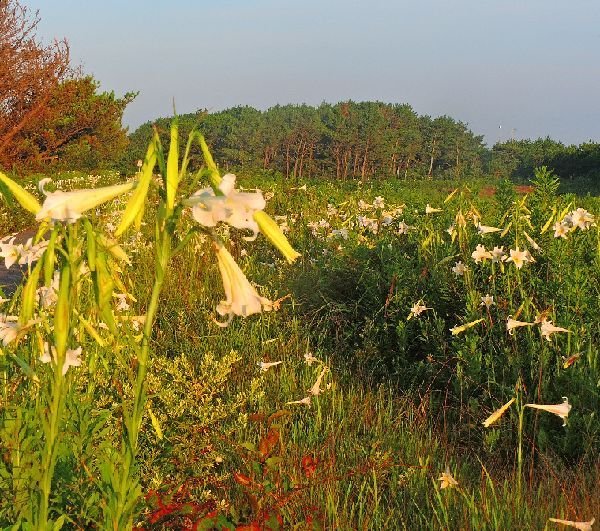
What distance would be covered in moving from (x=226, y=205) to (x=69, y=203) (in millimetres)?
281

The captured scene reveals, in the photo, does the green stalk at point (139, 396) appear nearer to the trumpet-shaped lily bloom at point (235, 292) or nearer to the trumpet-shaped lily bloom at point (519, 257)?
the trumpet-shaped lily bloom at point (235, 292)

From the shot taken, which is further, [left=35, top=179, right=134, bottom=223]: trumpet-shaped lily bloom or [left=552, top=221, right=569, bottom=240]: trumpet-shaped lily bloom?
[left=552, top=221, right=569, bottom=240]: trumpet-shaped lily bloom

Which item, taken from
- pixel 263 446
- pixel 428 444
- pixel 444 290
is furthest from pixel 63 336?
pixel 444 290

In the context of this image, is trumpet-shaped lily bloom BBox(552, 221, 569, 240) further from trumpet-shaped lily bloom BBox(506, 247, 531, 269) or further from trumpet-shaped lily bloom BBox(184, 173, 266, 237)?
trumpet-shaped lily bloom BBox(184, 173, 266, 237)

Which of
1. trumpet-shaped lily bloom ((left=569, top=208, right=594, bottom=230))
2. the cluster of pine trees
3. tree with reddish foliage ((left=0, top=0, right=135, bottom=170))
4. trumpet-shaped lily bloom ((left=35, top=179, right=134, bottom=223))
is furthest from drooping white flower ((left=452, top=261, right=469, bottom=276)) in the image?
the cluster of pine trees

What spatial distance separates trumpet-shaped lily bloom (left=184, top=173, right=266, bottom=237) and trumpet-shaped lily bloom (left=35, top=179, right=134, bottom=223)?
0.15 m

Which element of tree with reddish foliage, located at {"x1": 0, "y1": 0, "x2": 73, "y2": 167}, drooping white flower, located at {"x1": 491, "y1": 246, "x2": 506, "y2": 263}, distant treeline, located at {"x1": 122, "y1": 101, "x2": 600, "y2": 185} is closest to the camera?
drooping white flower, located at {"x1": 491, "y1": 246, "x2": 506, "y2": 263}

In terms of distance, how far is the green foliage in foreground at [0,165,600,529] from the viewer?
2.42 meters

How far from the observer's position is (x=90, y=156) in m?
27.1

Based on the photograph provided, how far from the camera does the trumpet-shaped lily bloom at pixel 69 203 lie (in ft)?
3.87

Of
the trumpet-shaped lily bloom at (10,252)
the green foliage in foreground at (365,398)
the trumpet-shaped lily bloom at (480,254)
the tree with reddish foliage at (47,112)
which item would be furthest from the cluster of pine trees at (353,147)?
the trumpet-shaped lily bloom at (10,252)

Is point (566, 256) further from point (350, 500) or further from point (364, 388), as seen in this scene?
point (350, 500)

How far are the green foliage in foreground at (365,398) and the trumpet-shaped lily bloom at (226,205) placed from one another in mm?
474

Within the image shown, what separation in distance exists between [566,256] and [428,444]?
1.66m
